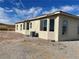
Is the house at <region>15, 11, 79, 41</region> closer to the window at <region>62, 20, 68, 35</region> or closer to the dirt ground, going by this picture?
the window at <region>62, 20, 68, 35</region>

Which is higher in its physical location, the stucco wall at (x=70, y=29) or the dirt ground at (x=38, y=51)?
the stucco wall at (x=70, y=29)

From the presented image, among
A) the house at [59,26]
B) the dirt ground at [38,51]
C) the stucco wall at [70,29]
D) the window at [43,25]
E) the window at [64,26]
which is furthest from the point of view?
the window at [43,25]

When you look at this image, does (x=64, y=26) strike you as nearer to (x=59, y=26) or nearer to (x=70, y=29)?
(x=59, y=26)

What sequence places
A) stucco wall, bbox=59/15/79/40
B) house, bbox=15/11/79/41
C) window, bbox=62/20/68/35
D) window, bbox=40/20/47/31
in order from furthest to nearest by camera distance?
window, bbox=40/20/47/31
window, bbox=62/20/68/35
stucco wall, bbox=59/15/79/40
house, bbox=15/11/79/41

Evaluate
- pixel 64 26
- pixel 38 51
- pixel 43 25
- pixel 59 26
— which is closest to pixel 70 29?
pixel 64 26

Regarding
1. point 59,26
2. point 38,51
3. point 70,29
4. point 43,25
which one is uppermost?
point 43,25

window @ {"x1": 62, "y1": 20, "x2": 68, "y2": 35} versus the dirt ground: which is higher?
window @ {"x1": 62, "y1": 20, "x2": 68, "y2": 35}

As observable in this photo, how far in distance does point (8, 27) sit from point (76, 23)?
3819 centimetres

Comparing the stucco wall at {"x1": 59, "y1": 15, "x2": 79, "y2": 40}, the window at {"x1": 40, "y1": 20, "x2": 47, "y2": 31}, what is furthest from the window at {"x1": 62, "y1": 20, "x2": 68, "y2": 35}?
the window at {"x1": 40, "y1": 20, "x2": 47, "y2": 31}

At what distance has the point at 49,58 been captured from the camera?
6414 millimetres

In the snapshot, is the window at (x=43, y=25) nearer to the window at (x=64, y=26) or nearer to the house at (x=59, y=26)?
the house at (x=59, y=26)

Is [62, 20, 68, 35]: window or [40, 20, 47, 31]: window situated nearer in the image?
[62, 20, 68, 35]: window

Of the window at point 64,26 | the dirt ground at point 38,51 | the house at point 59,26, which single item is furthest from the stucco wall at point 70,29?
the dirt ground at point 38,51

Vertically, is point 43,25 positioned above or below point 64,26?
above
